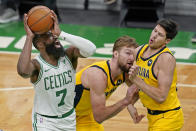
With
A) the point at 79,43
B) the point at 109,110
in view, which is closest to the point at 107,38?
the point at 109,110

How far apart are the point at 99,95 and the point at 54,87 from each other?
55 centimetres

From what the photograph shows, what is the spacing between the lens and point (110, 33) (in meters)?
10.9

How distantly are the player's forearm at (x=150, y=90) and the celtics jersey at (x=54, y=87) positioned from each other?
0.70m

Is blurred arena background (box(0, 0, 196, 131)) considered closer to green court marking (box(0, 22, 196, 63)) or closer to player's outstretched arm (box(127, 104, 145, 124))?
green court marking (box(0, 22, 196, 63))

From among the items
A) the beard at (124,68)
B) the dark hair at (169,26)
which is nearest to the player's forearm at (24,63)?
the beard at (124,68)

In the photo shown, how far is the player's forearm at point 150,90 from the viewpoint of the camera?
444 cm

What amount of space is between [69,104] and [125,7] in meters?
7.44

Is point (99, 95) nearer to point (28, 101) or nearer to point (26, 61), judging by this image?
point (26, 61)

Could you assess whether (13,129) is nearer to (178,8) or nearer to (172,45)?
(172,45)

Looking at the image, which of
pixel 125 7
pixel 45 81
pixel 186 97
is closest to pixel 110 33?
pixel 125 7

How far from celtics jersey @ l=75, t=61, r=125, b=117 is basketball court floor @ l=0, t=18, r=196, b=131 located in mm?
1440

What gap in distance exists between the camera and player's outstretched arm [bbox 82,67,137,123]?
14.8 feet

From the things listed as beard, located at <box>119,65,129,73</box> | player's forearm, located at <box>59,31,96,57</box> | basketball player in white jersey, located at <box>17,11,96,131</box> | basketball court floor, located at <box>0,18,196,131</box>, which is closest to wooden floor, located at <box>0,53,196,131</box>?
basketball court floor, located at <box>0,18,196,131</box>

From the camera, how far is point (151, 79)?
463cm
